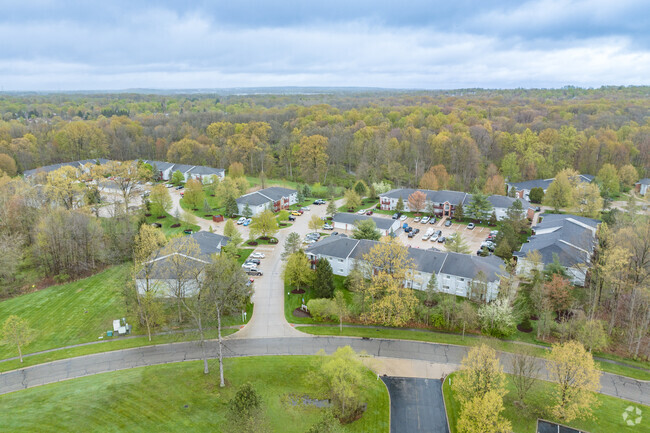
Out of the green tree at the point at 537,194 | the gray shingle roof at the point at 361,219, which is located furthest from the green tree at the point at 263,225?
the green tree at the point at 537,194

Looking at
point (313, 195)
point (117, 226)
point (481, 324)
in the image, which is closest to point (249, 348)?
point (481, 324)

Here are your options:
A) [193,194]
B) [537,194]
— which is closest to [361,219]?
[193,194]

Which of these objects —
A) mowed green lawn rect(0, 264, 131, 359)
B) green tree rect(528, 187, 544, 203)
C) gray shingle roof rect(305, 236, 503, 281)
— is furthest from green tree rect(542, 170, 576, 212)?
mowed green lawn rect(0, 264, 131, 359)

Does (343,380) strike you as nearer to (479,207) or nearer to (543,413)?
(543,413)

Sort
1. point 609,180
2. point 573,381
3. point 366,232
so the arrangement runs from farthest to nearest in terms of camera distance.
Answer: point 609,180 < point 366,232 < point 573,381

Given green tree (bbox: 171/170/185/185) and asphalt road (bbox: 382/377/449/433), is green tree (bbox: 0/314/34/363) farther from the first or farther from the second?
green tree (bbox: 171/170/185/185)
